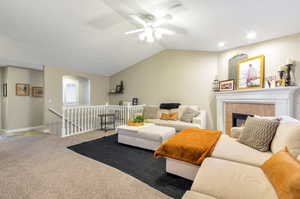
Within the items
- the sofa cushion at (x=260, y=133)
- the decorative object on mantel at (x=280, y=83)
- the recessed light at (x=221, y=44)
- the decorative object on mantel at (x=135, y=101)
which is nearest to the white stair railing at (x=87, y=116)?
the decorative object on mantel at (x=135, y=101)

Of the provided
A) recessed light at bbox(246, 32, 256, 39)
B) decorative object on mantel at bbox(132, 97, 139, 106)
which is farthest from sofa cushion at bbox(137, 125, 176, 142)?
decorative object on mantel at bbox(132, 97, 139, 106)

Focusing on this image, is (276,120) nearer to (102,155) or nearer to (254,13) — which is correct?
(254,13)

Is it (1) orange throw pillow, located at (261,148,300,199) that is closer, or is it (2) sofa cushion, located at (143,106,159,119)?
(1) orange throw pillow, located at (261,148,300,199)

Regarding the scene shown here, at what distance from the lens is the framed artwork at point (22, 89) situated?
4.94 metres

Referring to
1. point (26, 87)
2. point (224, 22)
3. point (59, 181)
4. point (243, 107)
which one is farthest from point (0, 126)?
point (243, 107)

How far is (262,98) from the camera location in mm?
3221

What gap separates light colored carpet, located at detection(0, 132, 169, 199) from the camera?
1.67 metres

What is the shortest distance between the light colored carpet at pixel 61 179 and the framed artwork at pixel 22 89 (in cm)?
286

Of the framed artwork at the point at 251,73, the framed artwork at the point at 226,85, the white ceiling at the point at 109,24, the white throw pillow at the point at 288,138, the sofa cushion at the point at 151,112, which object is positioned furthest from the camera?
the sofa cushion at the point at 151,112

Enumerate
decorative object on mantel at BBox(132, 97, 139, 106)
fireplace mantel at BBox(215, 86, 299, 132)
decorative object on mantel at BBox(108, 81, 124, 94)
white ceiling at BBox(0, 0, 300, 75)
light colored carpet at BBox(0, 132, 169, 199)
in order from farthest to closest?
decorative object on mantel at BBox(108, 81, 124, 94) < decorative object on mantel at BBox(132, 97, 139, 106) < fireplace mantel at BBox(215, 86, 299, 132) < white ceiling at BBox(0, 0, 300, 75) < light colored carpet at BBox(0, 132, 169, 199)

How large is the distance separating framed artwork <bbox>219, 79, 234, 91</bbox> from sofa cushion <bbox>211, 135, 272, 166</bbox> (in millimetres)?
2426

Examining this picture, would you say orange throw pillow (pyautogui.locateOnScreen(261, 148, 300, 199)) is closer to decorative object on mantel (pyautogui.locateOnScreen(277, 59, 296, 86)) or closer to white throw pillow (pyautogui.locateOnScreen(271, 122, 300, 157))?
white throw pillow (pyautogui.locateOnScreen(271, 122, 300, 157))

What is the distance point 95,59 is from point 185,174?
4.63m

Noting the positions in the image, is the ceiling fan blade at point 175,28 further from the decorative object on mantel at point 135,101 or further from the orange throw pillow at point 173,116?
the decorative object on mantel at point 135,101
